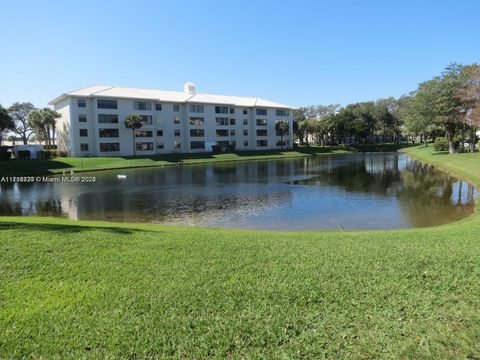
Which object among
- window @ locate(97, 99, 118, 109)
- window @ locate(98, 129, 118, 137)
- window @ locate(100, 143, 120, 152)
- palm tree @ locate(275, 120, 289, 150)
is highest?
window @ locate(97, 99, 118, 109)

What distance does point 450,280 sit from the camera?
252 inches

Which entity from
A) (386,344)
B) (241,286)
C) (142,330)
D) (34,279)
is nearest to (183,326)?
(142,330)

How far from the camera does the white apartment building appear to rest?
6588 cm

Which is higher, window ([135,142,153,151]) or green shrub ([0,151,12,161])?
window ([135,142,153,151])

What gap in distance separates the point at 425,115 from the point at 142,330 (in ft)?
227

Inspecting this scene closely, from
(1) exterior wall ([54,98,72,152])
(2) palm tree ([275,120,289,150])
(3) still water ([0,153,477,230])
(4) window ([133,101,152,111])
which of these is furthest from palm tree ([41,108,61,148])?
(2) palm tree ([275,120,289,150])

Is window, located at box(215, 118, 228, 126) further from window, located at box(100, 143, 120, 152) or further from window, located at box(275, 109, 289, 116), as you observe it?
window, located at box(100, 143, 120, 152)

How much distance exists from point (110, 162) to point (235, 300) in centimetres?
5606

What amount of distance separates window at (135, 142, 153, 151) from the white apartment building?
202 millimetres

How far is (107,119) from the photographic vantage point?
67.4 meters

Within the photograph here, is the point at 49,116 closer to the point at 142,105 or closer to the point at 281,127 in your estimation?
the point at 142,105

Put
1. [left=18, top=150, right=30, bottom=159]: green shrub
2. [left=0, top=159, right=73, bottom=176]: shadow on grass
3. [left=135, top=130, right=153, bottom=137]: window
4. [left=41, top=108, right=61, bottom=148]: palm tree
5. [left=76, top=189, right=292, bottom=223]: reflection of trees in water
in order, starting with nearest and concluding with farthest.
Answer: [left=76, top=189, right=292, bottom=223]: reflection of trees in water → [left=0, top=159, right=73, bottom=176]: shadow on grass → [left=18, top=150, right=30, bottom=159]: green shrub → [left=41, top=108, right=61, bottom=148]: palm tree → [left=135, top=130, right=153, bottom=137]: window

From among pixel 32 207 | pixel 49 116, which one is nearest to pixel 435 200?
pixel 32 207

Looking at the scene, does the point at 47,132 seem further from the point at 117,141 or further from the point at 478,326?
the point at 478,326
